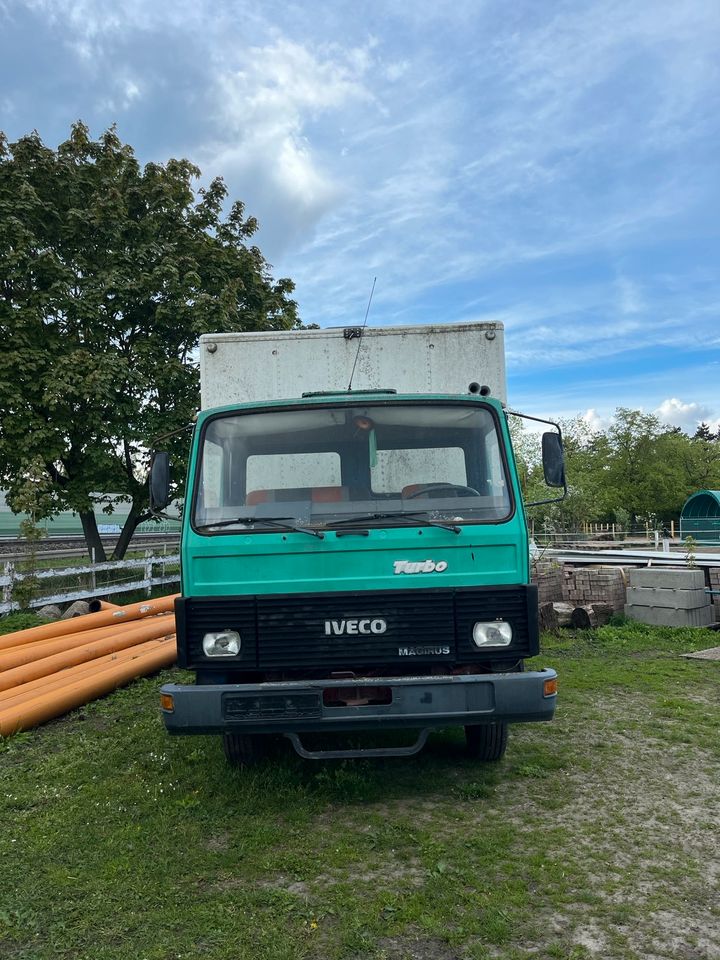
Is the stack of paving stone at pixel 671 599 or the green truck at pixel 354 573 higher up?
the green truck at pixel 354 573

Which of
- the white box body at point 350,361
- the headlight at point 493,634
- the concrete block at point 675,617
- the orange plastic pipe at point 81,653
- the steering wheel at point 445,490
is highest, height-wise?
the white box body at point 350,361

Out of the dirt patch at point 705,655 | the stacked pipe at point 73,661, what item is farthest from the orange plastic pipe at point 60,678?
the dirt patch at point 705,655

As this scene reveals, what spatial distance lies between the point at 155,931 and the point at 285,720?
1236 mm

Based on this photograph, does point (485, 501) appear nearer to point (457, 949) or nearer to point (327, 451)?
point (327, 451)

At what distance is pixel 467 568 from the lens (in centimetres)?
430

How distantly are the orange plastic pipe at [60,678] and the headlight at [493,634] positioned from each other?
4.43 m

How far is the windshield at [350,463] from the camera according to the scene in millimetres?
4539

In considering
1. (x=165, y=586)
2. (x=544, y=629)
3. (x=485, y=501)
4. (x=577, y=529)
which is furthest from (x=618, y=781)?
(x=577, y=529)

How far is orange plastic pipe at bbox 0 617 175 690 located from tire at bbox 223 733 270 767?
3.34 m

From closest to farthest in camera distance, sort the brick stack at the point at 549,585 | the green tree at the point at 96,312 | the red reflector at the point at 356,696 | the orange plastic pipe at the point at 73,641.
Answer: the red reflector at the point at 356,696 → the orange plastic pipe at the point at 73,641 → the brick stack at the point at 549,585 → the green tree at the point at 96,312

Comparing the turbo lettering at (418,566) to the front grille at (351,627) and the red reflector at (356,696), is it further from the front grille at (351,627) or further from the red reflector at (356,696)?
the red reflector at (356,696)

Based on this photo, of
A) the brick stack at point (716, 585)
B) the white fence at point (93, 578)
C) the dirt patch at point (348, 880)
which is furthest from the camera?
the white fence at point (93, 578)

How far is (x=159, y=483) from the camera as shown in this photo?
16.2 feet

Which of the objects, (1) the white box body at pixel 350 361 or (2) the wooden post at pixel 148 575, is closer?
(1) the white box body at pixel 350 361
